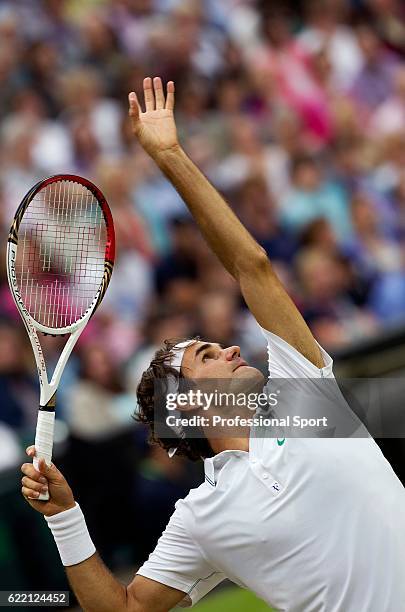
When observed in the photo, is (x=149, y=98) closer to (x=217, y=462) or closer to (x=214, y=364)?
(x=214, y=364)

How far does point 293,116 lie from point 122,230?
2649 mm

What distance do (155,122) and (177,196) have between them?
538 cm

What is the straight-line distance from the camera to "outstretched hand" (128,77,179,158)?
4074mm

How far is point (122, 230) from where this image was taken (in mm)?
9031

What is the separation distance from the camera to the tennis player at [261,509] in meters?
3.85

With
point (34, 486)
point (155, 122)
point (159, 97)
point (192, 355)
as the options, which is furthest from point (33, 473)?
point (159, 97)

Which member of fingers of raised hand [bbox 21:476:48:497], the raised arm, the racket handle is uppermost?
the raised arm

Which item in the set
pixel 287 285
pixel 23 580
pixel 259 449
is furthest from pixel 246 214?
pixel 259 449

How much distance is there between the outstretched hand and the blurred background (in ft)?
9.67

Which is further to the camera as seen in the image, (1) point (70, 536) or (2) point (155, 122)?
(2) point (155, 122)

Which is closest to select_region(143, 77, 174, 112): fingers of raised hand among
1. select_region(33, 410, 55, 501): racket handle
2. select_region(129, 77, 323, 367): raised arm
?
select_region(129, 77, 323, 367): raised arm

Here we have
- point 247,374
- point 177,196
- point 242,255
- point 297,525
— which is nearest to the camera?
point 297,525

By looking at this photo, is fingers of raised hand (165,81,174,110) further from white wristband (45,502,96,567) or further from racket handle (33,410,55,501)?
white wristband (45,502,96,567)

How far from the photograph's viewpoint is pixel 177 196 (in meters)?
9.52
